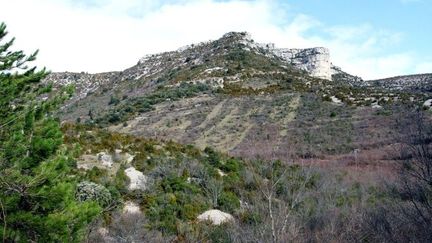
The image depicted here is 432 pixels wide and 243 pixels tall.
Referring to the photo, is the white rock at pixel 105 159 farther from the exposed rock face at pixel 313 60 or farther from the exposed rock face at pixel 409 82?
the exposed rock face at pixel 313 60

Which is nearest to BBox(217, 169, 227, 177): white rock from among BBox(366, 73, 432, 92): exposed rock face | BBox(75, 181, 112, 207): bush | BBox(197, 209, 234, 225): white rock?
BBox(197, 209, 234, 225): white rock

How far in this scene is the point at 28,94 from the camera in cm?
1154

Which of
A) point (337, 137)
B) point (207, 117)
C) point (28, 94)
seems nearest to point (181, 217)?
point (28, 94)

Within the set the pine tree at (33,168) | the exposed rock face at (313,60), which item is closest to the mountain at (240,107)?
the pine tree at (33,168)

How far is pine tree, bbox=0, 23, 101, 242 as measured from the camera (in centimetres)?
892

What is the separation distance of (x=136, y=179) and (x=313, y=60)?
8061 cm

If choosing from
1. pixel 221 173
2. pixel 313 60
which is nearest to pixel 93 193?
pixel 221 173

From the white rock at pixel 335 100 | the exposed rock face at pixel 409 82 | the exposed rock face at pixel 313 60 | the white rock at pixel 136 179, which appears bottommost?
the white rock at pixel 136 179

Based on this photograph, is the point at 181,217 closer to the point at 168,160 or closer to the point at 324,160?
the point at 168,160

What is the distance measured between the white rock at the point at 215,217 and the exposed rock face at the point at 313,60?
76118 millimetres

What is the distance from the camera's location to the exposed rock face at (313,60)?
94.8m

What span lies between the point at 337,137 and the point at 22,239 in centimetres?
3158

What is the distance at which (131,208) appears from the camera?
18875 millimetres

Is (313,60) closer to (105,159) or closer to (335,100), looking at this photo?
(335,100)
